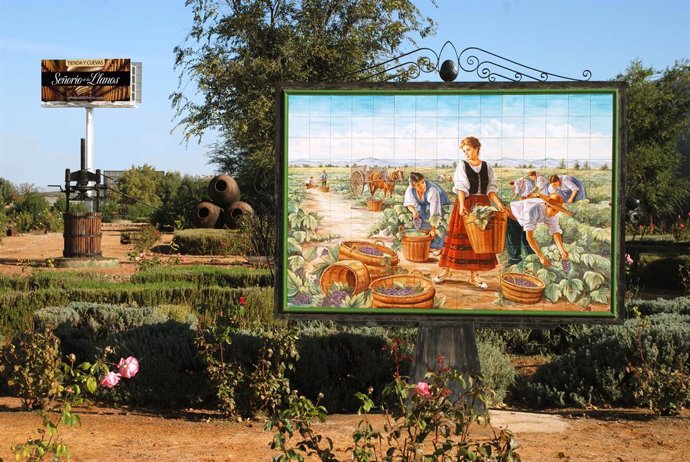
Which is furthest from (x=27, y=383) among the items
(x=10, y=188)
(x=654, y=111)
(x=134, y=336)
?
(x=10, y=188)

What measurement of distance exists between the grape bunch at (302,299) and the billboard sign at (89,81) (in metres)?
41.2

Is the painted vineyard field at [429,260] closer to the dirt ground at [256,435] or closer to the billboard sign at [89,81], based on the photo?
the dirt ground at [256,435]

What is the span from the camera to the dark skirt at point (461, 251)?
6.26 m

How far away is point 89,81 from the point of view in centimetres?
4525

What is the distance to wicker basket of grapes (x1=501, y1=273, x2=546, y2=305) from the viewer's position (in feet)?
20.6

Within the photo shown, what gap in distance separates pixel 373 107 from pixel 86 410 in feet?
10.7

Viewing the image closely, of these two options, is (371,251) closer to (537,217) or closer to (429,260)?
(429,260)

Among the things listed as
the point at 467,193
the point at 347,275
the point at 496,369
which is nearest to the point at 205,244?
the point at 496,369

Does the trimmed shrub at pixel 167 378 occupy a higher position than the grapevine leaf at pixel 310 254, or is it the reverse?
the grapevine leaf at pixel 310 254

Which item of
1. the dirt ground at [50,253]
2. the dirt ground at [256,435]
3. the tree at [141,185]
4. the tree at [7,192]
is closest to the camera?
the dirt ground at [256,435]

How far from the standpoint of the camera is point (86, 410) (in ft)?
23.4

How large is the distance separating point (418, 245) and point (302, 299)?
90 cm

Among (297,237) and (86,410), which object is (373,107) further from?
(86,410)

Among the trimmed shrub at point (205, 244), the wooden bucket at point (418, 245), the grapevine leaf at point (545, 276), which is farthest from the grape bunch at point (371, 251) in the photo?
the trimmed shrub at point (205, 244)
